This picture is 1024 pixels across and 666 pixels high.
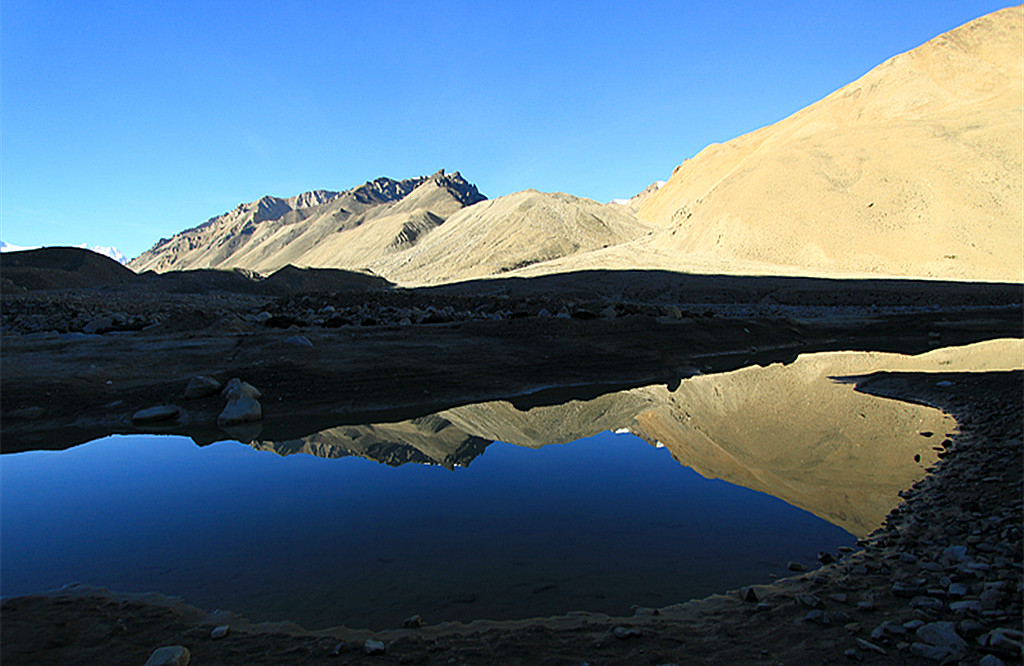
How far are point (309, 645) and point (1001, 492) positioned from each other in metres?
6.67

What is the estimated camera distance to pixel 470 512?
670cm

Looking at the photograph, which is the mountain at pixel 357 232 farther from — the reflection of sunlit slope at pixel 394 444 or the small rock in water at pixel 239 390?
the reflection of sunlit slope at pixel 394 444

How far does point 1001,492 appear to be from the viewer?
562cm

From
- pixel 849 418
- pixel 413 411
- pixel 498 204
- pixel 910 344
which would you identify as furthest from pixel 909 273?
pixel 498 204

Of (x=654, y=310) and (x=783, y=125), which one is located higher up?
(x=783, y=125)

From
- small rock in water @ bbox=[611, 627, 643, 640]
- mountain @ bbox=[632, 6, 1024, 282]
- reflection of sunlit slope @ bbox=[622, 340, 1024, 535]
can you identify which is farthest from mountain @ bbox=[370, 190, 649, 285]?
small rock in water @ bbox=[611, 627, 643, 640]

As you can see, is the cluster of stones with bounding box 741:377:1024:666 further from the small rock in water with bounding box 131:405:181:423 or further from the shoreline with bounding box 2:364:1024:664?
the small rock in water with bounding box 131:405:181:423

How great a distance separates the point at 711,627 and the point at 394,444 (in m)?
7.13

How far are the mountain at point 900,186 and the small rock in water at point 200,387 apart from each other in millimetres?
46986

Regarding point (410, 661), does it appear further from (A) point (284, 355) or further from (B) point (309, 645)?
(A) point (284, 355)

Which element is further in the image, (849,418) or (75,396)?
(75,396)

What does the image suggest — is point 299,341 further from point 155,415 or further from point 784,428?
point 784,428

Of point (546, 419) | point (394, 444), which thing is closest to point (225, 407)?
point (394, 444)

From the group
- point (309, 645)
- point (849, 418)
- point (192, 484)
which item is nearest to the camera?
point (309, 645)
